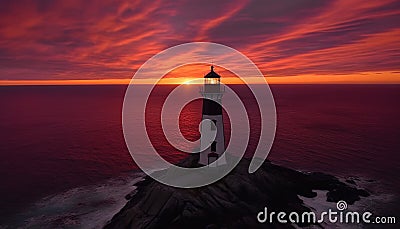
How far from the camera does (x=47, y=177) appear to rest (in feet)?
123

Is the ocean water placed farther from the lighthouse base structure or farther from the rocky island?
the lighthouse base structure

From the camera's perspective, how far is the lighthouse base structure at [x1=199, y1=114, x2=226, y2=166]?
26000 mm

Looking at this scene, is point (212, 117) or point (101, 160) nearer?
point (212, 117)

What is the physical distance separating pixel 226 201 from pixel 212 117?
25.4ft

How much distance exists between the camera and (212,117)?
25.8m

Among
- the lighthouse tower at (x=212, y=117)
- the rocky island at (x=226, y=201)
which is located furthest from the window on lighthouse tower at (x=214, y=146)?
the rocky island at (x=226, y=201)

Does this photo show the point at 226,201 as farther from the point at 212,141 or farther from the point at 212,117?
the point at 212,117

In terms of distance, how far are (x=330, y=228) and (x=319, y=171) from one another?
52.7 ft

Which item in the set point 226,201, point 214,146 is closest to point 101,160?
point 214,146

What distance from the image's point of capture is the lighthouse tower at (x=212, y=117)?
25.8m

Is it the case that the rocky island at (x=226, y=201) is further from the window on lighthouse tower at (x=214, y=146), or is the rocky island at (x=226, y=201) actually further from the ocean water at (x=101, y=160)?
the ocean water at (x=101, y=160)

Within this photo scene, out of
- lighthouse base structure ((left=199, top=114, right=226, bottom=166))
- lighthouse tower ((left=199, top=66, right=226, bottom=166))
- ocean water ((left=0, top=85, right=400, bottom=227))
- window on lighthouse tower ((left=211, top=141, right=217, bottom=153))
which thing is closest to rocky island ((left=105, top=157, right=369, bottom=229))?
lighthouse base structure ((left=199, top=114, right=226, bottom=166))

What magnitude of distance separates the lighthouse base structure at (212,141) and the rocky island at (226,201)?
7.15ft

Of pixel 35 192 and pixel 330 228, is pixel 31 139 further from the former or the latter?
pixel 330 228
